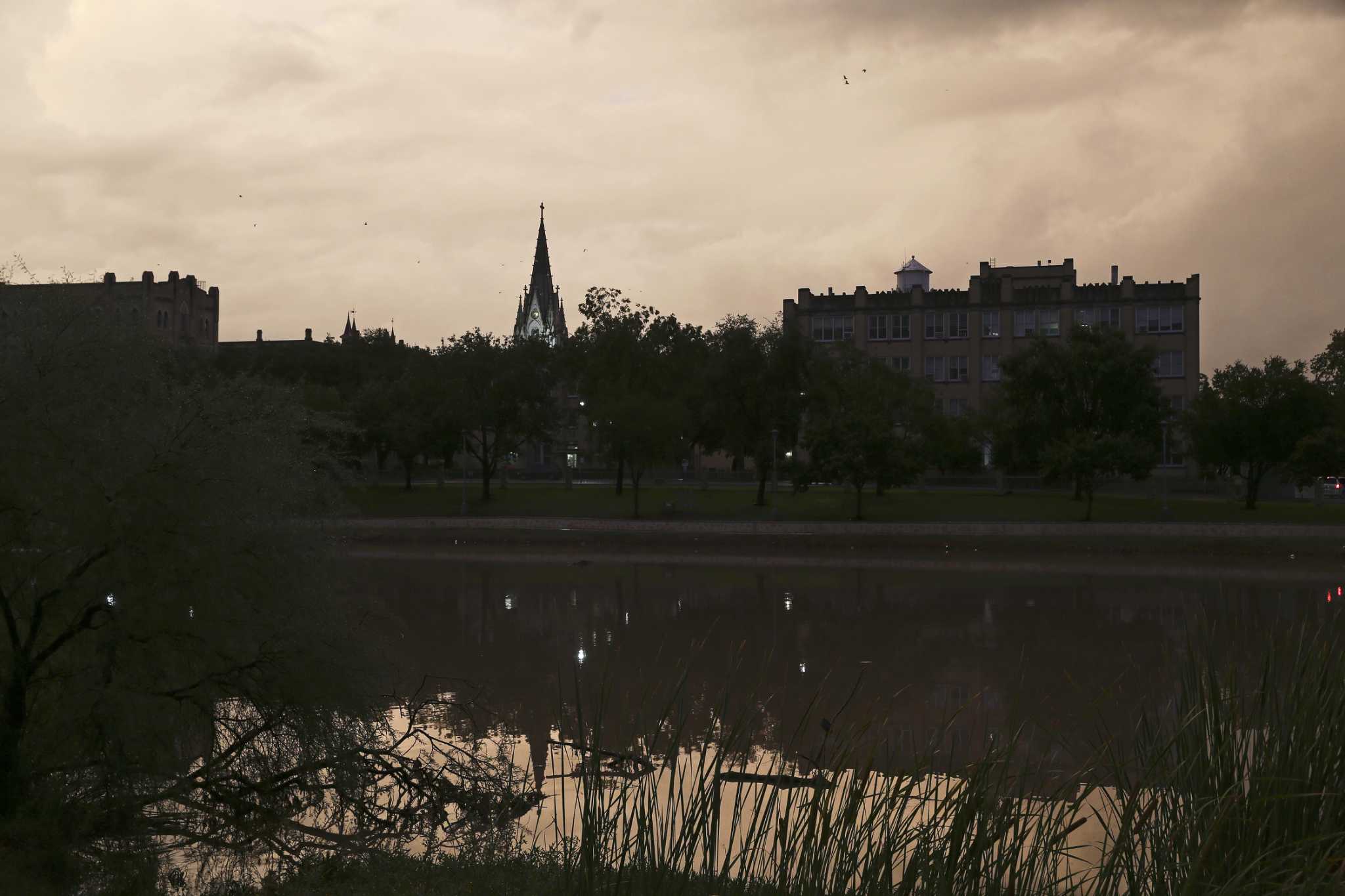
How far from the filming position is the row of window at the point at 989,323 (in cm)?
10119

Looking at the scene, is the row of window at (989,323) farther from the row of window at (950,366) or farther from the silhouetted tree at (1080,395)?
the silhouetted tree at (1080,395)

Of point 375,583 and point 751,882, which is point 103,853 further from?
point 375,583

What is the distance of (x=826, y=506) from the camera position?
6519 cm

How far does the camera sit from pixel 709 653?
25594mm

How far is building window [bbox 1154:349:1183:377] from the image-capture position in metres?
100

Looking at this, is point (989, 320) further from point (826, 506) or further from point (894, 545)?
point (894, 545)

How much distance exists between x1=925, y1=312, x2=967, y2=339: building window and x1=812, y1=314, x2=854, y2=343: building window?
6516mm

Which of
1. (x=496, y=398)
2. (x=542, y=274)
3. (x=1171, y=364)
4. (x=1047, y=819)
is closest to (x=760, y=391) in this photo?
(x=496, y=398)

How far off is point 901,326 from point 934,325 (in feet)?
8.99

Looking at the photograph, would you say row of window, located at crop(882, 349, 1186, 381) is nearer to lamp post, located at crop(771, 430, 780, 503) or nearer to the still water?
lamp post, located at crop(771, 430, 780, 503)

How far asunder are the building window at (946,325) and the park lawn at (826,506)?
33699mm

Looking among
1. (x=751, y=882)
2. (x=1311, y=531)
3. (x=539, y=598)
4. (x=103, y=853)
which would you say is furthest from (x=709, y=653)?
(x=1311, y=531)

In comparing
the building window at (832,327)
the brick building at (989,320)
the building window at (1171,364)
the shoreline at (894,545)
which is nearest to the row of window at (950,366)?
the brick building at (989,320)

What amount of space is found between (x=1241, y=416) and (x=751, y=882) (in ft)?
213
